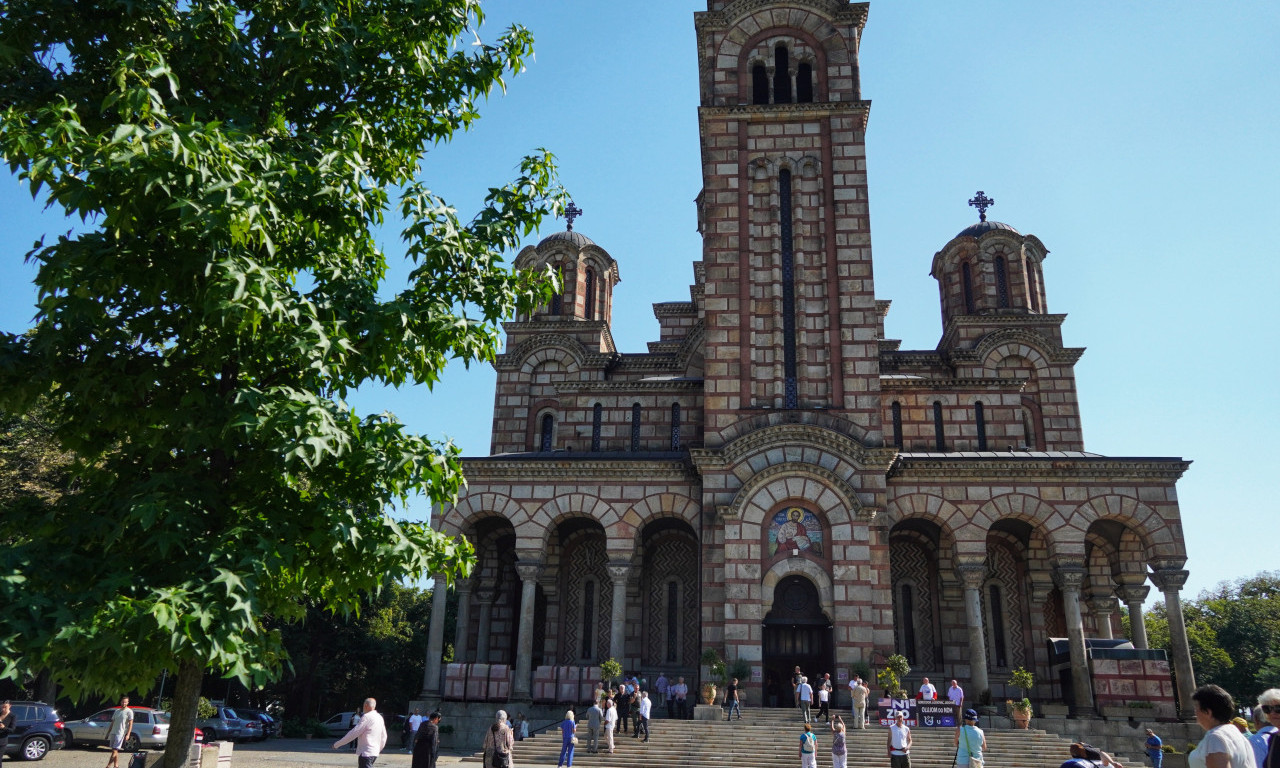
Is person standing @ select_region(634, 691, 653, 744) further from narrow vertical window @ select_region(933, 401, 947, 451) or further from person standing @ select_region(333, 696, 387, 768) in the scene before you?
narrow vertical window @ select_region(933, 401, 947, 451)

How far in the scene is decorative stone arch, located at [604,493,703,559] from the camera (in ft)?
85.4

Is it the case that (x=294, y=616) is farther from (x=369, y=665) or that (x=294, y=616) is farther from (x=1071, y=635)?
(x=369, y=665)

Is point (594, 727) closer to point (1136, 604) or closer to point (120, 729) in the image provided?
point (120, 729)

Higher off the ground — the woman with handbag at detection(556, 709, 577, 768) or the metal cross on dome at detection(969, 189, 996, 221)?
the metal cross on dome at detection(969, 189, 996, 221)

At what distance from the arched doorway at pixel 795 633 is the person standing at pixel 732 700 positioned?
248cm

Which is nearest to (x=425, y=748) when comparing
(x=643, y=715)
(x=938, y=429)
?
(x=643, y=715)

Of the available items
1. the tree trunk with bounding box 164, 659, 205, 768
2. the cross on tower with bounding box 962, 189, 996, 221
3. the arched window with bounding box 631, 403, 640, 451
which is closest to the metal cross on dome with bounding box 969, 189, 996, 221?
the cross on tower with bounding box 962, 189, 996, 221

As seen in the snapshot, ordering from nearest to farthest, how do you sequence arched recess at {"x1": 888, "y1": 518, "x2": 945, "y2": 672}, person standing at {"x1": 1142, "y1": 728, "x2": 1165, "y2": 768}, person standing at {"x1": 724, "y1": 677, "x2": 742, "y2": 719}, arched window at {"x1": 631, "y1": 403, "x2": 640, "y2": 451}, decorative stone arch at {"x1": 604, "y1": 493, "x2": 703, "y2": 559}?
person standing at {"x1": 1142, "y1": 728, "x2": 1165, "y2": 768} → person standing at {"x1": 724, "y1": 677, "x2": 742, "y2": 719} → decorative stone arch at {"x1": 604, "y1": 493, "x2": 703, "y2": 559} → arched recess at {"x1": 888, "y1": 518, "x2": 945, "y2": 672} → arched window at {"x1": 631, "y1": 403, "x2": 640, "y2": 451}

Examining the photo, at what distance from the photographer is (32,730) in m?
20.0

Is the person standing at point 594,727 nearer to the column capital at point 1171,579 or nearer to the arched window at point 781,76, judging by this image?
the column capital at point 1171,579

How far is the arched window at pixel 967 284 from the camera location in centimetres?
3525

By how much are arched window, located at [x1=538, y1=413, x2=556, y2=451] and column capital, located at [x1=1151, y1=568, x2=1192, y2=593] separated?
63.4 feet

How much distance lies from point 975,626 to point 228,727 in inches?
883

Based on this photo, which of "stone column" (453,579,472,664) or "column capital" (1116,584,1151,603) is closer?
"column capital" (1116,584,1151,603)
